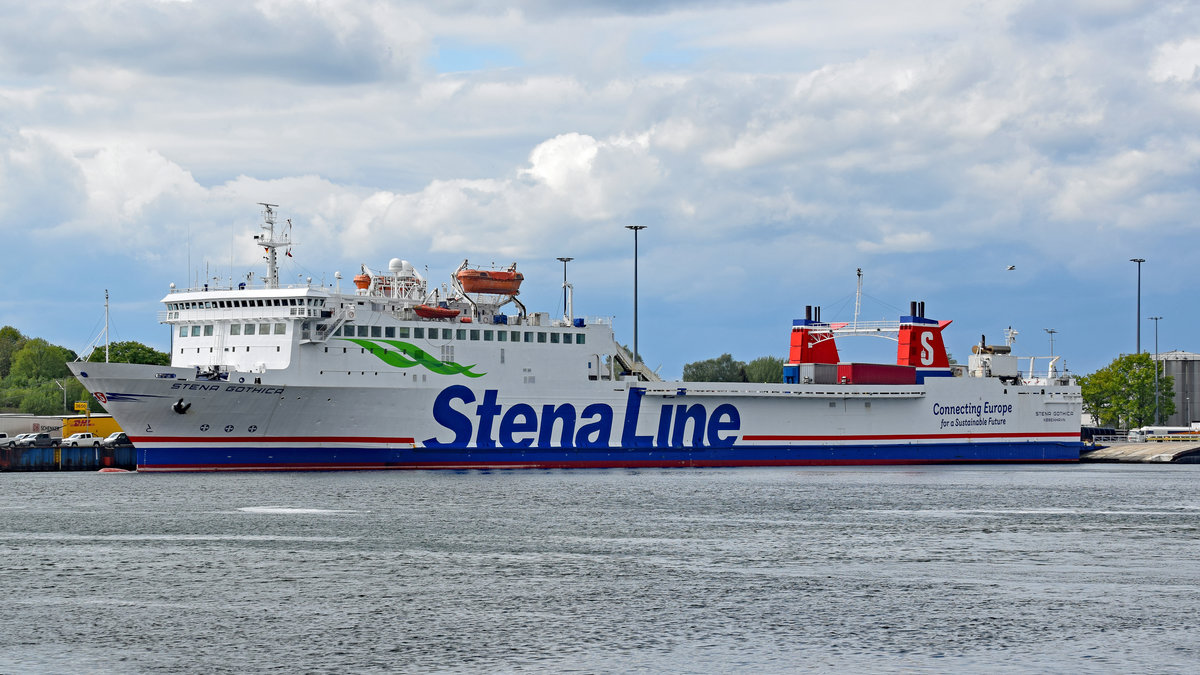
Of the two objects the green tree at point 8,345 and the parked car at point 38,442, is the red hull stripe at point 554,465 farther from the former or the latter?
the green tree at point 8,345

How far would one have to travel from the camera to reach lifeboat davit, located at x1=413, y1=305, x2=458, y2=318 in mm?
49156

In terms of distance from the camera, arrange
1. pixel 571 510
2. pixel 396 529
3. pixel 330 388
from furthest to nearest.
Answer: pixel 330 388
pixel 571 510
pixel 396 529

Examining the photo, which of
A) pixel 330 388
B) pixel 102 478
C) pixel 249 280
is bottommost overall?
pixel 102 478

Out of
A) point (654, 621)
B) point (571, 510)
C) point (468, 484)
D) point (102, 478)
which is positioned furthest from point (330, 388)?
point (654, 621)

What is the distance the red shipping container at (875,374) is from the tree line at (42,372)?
1908 inches

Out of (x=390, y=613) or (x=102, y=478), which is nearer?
(x=390, y=613)

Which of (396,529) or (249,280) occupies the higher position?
(249,280)

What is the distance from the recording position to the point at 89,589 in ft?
71.2

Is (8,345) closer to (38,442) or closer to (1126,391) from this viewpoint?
(38,442)

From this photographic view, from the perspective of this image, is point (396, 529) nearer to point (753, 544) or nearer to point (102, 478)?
point (753, 544)

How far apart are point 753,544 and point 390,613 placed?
10.3 meters

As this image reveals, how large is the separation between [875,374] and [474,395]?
784 inches

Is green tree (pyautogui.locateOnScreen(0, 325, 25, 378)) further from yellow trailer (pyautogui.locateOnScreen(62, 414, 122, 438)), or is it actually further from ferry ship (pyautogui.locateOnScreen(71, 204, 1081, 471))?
ferry ship (pyautogui.locateOnScreen(71, 204, 1081, 471))

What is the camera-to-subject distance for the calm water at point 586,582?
672 inches
